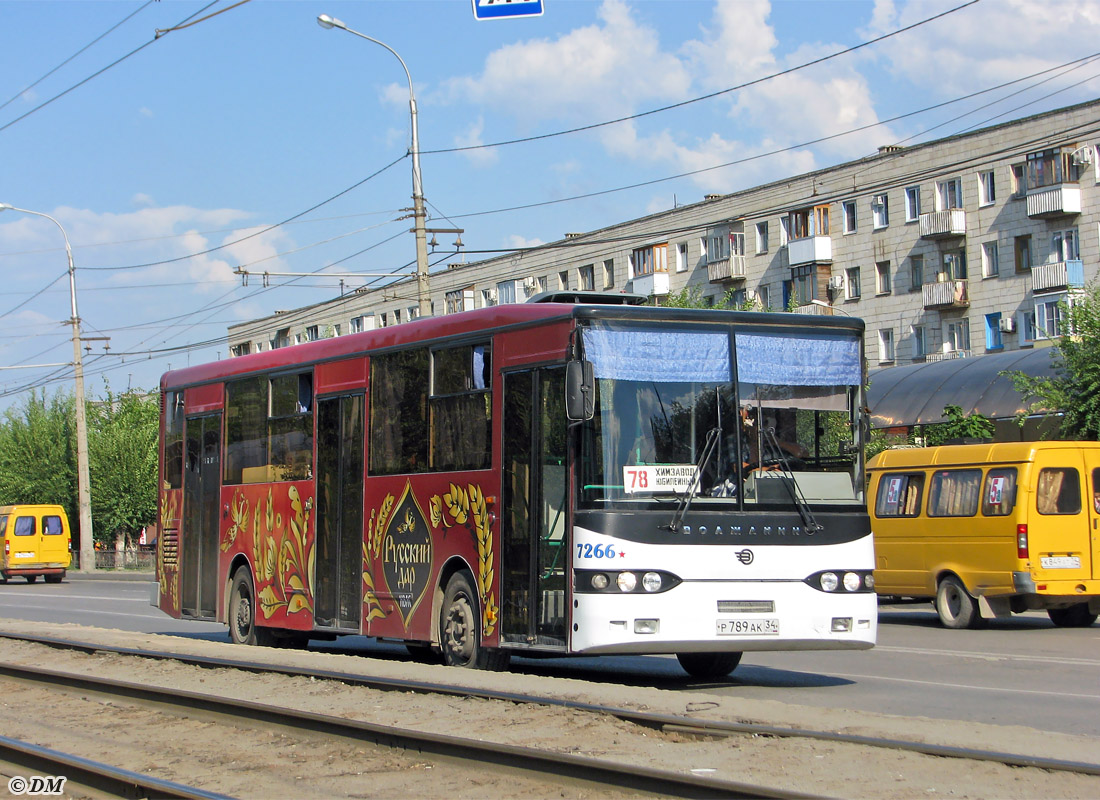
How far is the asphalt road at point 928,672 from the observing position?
10555 mm

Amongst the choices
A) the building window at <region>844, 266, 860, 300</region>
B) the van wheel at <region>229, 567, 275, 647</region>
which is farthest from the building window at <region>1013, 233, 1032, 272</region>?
the van wheel at <region>229, 567, 275, 647</region>

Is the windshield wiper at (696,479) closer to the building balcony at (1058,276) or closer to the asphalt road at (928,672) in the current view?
the asphalt road at (928,672)

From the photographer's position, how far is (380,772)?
7996 millimetres

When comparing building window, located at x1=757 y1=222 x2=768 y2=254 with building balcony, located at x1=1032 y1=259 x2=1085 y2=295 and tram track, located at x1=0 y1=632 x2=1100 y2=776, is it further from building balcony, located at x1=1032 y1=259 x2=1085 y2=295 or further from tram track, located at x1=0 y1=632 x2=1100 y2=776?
tram track, located at x1=0 y1=632 x2=1100 y2=776

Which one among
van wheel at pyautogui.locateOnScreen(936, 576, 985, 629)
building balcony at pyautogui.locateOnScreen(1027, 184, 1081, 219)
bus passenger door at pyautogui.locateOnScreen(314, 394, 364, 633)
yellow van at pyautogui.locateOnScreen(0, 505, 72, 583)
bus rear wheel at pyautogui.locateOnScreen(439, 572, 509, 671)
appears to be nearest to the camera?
bus rear wheel at pyautogui.locateOnScreen(439, 572, 509, 671)

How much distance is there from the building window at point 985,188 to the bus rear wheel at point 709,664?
45.4m

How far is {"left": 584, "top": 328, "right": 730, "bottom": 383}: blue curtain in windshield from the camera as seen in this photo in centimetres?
1073

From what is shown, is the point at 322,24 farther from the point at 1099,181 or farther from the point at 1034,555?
the point at 1099,181

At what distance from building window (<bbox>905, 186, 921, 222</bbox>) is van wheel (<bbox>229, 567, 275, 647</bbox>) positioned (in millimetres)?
44860

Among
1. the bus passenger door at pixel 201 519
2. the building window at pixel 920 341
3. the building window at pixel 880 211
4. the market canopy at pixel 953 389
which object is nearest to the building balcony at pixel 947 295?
the building window at pixel 920 341

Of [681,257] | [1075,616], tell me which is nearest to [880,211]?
[681,257]

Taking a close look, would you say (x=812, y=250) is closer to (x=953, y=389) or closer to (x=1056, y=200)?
(x=1056, y=200)

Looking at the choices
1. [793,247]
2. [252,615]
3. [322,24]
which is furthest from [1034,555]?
[793,247]

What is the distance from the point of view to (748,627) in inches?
Result: 424
